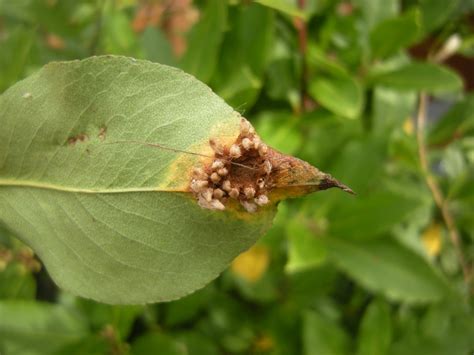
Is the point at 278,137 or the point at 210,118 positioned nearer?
the point at 210,118

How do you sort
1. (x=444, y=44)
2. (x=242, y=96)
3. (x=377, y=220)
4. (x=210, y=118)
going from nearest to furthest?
(x=210, y=118) → (x=242, y=96) → (x=377, y=220) → (x=444, y=44)

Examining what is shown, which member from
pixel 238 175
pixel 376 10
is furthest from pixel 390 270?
pixel 238 175

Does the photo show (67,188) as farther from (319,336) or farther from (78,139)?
(319,336)

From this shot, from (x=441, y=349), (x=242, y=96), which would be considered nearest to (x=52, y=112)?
(x=242, y=96)

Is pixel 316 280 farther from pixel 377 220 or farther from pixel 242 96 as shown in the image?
pixel 242 96

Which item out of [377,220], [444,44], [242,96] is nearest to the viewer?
[242,96]

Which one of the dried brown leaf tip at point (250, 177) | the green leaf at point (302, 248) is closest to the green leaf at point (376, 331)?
the green leaf at point (302, 248)

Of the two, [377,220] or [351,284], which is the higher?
[377,220]

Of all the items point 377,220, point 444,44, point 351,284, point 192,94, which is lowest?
point 351,284
